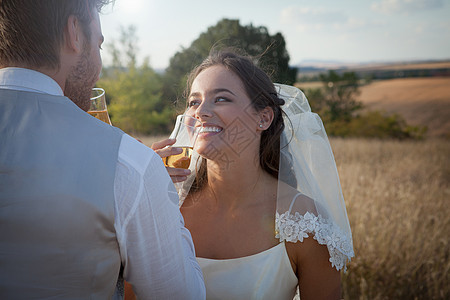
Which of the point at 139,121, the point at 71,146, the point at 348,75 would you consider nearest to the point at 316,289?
the point at 71,146

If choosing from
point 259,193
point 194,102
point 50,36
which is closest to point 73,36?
point 50,36

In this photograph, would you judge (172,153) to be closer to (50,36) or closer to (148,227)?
(148,227)

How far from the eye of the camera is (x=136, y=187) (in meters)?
1.13

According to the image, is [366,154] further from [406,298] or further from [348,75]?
[348,75]

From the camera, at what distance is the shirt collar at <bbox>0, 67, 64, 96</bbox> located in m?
1.12

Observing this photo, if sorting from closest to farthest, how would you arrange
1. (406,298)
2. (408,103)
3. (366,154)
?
(406,298)
(366,154)
(408,103)

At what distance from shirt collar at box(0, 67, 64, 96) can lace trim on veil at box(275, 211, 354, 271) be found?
74.2 inches

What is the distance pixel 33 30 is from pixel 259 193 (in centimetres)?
213

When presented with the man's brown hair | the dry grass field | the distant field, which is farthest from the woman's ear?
the dry grass field

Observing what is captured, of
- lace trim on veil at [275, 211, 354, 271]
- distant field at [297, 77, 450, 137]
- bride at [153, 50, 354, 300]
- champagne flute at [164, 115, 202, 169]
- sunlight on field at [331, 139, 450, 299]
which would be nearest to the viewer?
champagne flute at [164, 115, 202, 169]

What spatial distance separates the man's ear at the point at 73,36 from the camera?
120 cm

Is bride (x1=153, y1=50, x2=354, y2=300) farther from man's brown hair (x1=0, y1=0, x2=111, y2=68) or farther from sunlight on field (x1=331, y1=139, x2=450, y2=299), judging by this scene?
man's brown hair (x1=0, y1=0, x2=111, y2=68)

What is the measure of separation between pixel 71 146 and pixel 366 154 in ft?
41.0

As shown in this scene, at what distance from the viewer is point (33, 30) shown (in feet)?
3.80
